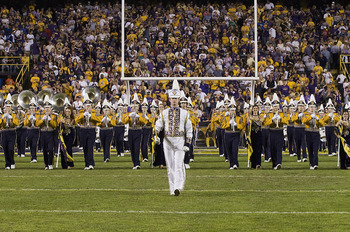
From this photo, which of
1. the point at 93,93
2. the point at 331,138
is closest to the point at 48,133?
the point at 331,138

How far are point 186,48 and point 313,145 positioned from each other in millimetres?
12083

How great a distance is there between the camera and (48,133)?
20.0 metres

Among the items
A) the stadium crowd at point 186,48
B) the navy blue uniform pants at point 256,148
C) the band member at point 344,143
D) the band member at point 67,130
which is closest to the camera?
the band member at point 344,143

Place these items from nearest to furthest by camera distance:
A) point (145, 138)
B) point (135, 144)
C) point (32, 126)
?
point (135, 144) < point (145, 138) < point (32, 126)

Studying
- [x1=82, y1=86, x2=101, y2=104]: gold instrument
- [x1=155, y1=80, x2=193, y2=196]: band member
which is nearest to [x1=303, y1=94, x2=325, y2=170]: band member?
[x1=155, y1=80, x2=193, y2=196]: band member

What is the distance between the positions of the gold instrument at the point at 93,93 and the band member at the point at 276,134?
34.3 ft

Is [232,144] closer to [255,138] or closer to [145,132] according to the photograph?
[255,138]

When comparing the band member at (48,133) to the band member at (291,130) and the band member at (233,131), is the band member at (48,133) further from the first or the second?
the band member at (291,130)

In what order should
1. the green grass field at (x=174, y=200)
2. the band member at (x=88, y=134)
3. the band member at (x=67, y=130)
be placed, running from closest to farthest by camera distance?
1. the green grass field at (x=174, y=200)
2. the band member at (x=88, y=134)
3. the band member at (x=67, y=130)

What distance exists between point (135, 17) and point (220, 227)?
80.2 ft

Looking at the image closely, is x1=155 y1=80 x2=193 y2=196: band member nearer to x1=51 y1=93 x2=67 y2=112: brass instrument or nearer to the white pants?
the white pants

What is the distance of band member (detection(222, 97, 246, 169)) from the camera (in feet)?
63.8

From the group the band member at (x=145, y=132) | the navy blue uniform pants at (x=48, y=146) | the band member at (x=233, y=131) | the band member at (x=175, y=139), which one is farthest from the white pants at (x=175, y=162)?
the band member at (x=145, y=132)

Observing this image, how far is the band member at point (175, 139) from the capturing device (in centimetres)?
1371
